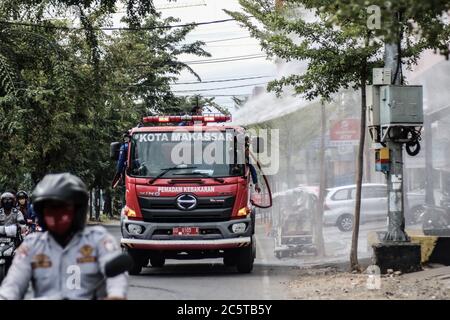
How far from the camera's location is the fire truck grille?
14.6 meters

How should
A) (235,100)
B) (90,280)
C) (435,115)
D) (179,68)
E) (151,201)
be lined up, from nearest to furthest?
(90,280), (151,201), (435,115), (235,100), (179,68)

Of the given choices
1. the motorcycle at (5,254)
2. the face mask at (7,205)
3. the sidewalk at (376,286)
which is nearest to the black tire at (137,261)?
the face mask at (7,205)

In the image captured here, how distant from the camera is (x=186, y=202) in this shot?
47.9ft

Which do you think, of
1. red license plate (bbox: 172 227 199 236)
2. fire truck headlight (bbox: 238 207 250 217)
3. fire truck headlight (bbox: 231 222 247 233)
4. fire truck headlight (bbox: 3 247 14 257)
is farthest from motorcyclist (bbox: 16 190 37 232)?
fire truck headlight (bbox: 238 207 250 217)

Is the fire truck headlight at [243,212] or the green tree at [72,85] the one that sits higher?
the green tree at [72,85]

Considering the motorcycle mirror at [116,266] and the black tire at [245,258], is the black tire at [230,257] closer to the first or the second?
the black tire at [245,258]

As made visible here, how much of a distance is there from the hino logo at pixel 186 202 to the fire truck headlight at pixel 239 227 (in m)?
0.77

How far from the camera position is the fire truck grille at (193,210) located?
14.6 metres

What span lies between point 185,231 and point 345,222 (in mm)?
14828

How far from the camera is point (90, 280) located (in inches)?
193

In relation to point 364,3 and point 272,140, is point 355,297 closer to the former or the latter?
point 364,3

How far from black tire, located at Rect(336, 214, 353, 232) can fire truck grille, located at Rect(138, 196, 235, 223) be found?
14465 mm

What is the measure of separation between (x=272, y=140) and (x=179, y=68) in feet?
51.3

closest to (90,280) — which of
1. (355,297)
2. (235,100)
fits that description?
(355,297)
